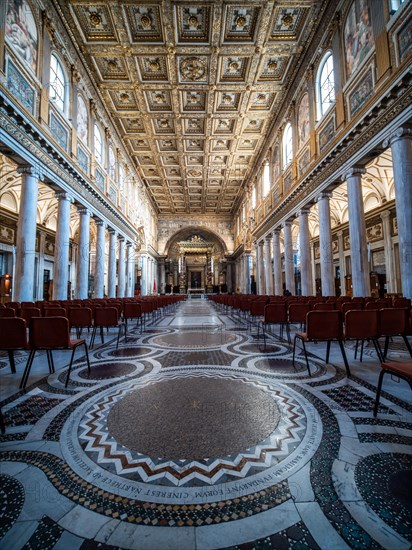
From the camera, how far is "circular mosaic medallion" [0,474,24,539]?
117 centimetres

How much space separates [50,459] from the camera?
1.62 metres

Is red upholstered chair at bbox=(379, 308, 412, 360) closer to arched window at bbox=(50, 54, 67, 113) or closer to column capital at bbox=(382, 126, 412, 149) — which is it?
column capital at bbox=(382, 126, 412, 149)

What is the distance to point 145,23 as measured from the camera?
35.9ft

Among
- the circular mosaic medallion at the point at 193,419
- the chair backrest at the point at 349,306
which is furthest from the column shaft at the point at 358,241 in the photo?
the circular mosaic medallion at the point at 193,419

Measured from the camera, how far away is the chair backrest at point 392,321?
3455 millimetres

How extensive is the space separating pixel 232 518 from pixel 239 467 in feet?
1.17

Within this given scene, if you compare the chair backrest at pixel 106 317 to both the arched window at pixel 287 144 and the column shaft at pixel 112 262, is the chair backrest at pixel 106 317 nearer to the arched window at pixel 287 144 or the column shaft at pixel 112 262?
the column shaft at pixel 112 262

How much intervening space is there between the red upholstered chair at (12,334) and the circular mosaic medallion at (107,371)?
0.80 meters

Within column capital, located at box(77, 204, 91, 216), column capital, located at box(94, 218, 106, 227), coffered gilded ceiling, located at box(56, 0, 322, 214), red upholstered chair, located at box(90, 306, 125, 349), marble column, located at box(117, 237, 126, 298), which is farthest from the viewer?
marble column, located at box(117, 237, 126, 298)

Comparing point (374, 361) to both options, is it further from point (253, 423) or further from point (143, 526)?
point (143, 526)

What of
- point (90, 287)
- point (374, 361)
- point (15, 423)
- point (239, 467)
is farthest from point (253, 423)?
point (90, 287)

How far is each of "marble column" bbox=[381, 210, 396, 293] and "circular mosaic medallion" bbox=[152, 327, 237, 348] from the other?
12137mm

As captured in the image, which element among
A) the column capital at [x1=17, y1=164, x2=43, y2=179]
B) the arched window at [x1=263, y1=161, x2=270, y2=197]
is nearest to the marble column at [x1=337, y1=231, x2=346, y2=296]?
the arched window at [x1=263, y1=161, x2=270, y2=197]

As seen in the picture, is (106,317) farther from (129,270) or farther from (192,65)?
(129,270)
